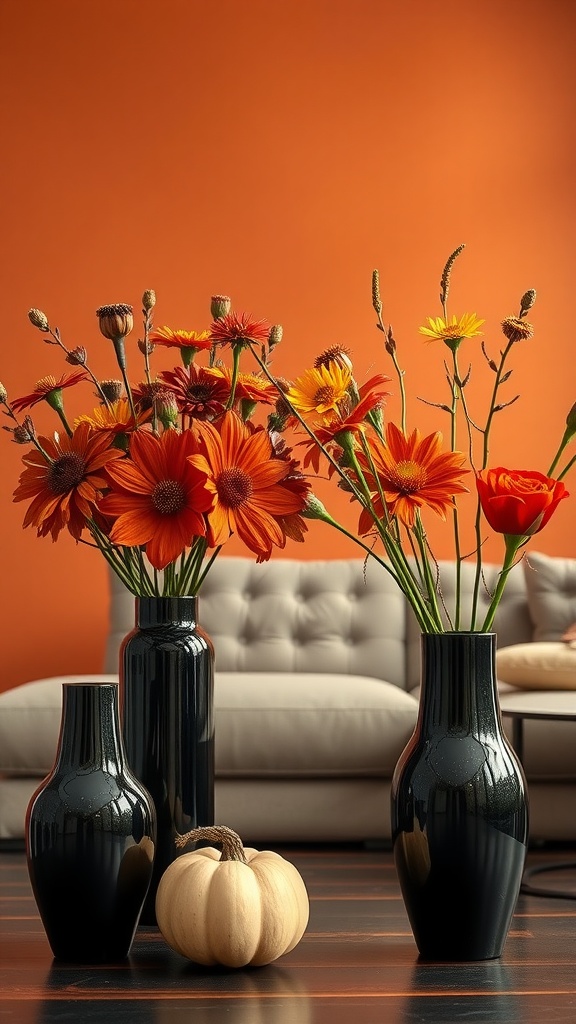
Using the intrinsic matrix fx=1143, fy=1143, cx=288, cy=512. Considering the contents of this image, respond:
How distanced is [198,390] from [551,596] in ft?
7.95

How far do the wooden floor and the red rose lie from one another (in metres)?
0.42

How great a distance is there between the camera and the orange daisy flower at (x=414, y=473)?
109 centimetres

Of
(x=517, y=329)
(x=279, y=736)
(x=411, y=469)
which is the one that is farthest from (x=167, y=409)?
(x=279, y=736)

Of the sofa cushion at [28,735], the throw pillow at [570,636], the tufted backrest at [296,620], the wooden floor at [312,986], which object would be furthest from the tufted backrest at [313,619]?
the wooden floor at [312,986]

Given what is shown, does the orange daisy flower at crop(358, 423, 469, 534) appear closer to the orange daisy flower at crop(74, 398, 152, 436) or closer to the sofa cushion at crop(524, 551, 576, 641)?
the orange daisy flower at crop(74, 398, 152, 436)

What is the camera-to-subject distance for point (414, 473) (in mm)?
1106

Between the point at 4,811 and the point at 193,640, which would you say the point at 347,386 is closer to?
the point at 193,640

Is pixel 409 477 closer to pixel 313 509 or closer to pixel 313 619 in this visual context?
pixel 313 509

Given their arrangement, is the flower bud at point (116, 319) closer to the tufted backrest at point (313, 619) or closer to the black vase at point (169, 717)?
the black vase at point (169, 717)

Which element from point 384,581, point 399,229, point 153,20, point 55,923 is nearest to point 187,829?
point 55,923

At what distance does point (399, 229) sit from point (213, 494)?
318 cm

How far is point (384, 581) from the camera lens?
3557 mm

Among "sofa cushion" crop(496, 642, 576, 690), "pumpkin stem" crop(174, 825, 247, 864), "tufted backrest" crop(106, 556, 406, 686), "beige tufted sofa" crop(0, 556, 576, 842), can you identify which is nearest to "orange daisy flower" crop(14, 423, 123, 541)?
"pumpkin stem" crop(174, 825, 247, 864)

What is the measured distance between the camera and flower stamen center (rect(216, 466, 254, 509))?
3.67 ft
